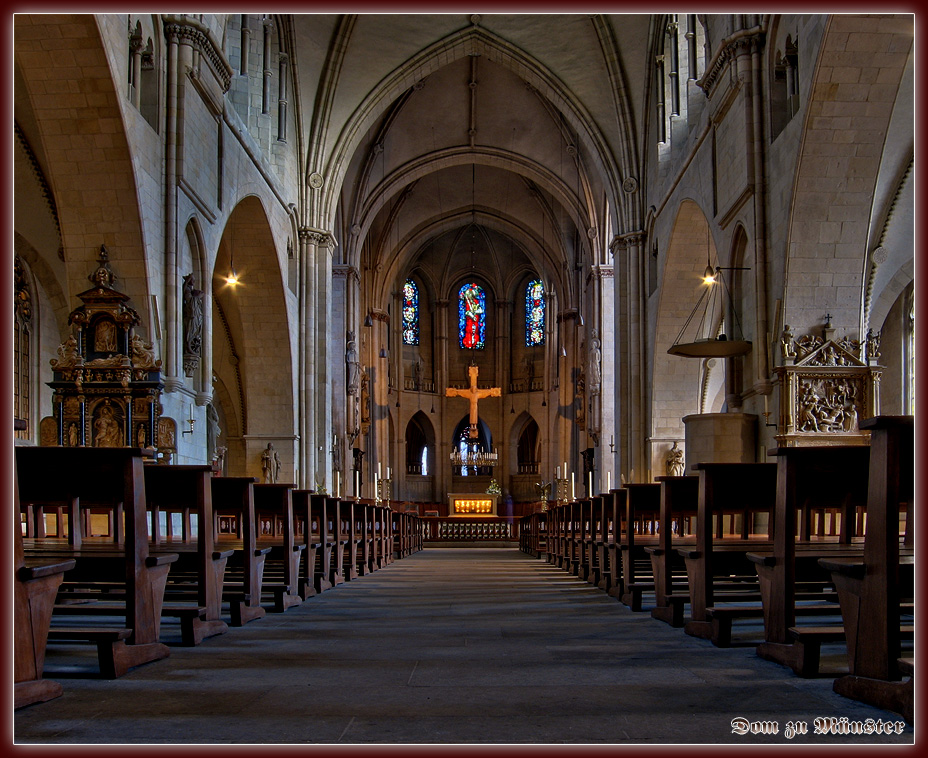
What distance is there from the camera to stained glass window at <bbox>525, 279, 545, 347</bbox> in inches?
1494

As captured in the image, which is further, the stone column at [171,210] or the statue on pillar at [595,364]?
the statue on pillar at [595,364]

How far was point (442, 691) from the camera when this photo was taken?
386 cm

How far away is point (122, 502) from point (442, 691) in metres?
1.83

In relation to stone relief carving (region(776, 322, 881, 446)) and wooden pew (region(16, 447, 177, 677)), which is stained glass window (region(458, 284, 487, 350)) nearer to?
stone relief carving (region(776, 322, 881, 446))

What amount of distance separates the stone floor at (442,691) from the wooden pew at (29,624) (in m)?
0.08

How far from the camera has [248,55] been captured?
55.3ft

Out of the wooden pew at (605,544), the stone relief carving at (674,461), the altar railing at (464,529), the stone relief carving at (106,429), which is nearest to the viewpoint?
the wooden pew at (605,544)

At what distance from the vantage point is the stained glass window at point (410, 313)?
1485 inches

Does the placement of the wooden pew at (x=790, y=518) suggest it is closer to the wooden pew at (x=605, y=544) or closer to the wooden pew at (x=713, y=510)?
the wooden pew at (x=713, y=510)

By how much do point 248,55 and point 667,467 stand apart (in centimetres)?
1089

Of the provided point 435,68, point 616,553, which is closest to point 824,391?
point 616,553

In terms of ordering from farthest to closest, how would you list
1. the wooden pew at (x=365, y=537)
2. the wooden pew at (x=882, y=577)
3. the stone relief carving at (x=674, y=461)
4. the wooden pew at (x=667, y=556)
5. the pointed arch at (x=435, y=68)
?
the pointed arch at (x=435, y=68)
the stone relief carving at (x=674, y=461)
the wooden pew at (x=365, y=537)
the wooden pew at (x=667, y=556)
the wooden pew at (x=882, y=577)

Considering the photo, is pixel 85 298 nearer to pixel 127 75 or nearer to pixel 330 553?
pixel 127 75

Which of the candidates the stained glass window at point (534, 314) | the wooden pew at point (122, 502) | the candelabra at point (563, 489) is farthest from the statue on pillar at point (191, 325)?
the stained glass window at point (534, 314)
